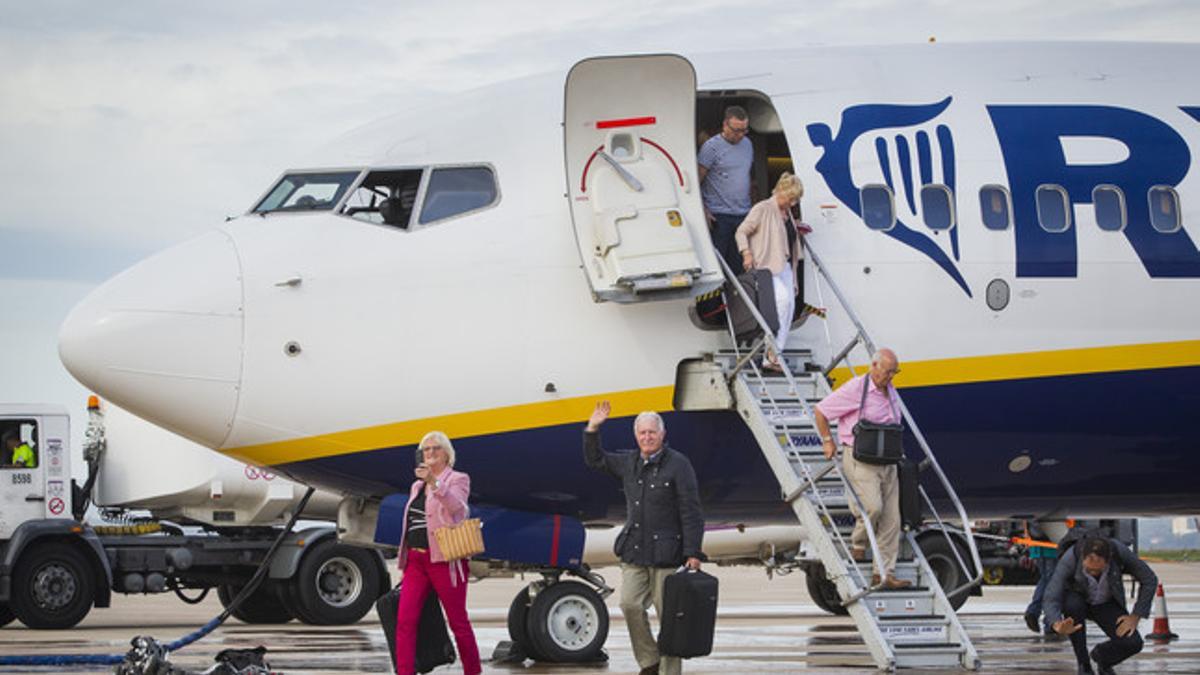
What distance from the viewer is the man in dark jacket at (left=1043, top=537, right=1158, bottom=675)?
14.6m

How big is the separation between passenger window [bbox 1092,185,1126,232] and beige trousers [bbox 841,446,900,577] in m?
3.48

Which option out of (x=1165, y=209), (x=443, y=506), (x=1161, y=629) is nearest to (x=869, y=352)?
(x=1165, y=209)

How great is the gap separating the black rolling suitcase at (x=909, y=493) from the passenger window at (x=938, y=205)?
102 inches

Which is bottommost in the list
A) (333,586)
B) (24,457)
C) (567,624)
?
(567,624)

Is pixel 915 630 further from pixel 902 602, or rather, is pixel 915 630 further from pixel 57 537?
pixel 57 537

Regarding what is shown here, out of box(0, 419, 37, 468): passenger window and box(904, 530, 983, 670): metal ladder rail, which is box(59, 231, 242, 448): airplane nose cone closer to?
box(904, 530, 983, 670): metal ladder rail

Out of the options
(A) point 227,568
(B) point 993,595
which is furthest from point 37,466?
(B) point 993,595

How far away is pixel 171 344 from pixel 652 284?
12.9 feet

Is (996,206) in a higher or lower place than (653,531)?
→ higher

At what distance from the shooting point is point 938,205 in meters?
17.2

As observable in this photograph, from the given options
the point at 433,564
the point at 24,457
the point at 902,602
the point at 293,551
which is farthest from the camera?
the point at 293,551

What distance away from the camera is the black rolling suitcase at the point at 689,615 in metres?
13.3

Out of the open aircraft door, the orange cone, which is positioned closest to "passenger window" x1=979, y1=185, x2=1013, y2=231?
the open aircraft door

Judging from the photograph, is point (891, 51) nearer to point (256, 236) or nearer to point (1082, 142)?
point (1082, 142)
